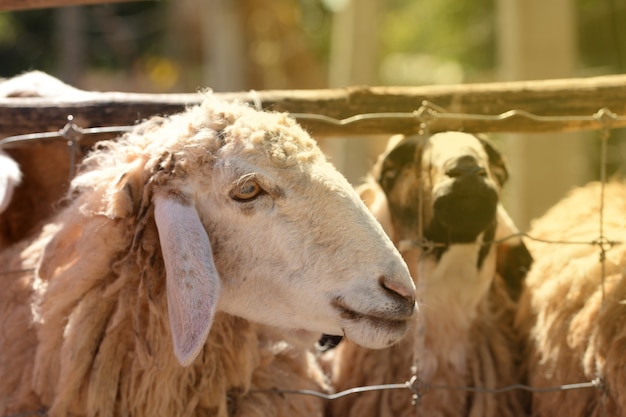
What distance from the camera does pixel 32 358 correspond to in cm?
283

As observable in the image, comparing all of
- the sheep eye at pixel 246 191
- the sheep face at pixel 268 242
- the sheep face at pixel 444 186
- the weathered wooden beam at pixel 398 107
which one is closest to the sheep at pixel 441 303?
the sheep face at pixel 444 186

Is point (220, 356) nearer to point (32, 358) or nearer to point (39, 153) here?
point (32, 358)

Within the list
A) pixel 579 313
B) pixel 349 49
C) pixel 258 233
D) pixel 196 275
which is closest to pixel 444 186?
pixel 579 313

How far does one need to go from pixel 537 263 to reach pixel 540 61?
4.44 meters

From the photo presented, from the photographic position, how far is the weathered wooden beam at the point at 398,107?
3.13 meters

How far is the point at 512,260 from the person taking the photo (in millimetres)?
3629

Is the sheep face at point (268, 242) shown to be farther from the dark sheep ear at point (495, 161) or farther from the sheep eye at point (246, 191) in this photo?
the dark sheep ear at point (495, 161)

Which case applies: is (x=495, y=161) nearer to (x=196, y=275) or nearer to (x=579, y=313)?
(x=579, y=313)

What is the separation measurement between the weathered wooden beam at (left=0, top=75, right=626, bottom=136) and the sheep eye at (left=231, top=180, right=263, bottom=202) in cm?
64

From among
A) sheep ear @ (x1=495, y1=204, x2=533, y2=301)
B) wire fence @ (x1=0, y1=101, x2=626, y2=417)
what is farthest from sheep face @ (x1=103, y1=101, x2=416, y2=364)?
sheep ear @ (x1=495, y1=204, x2=533, y2=301)

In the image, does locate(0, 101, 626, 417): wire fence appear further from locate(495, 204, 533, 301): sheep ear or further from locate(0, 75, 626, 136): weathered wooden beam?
locate(495, 204, 533, 301): sheep ear

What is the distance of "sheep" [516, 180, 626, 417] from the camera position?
298 centimetres

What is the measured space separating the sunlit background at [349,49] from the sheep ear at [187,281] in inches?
196

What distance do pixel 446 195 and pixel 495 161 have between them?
1.58 ft
